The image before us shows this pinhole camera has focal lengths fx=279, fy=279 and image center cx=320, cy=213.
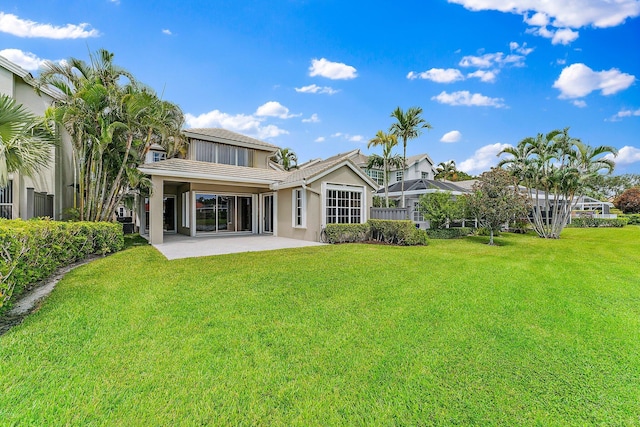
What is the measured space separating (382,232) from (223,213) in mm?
9976

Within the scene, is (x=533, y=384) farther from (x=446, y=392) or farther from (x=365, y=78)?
(x=365, y=78)

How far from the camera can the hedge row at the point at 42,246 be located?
446 cm

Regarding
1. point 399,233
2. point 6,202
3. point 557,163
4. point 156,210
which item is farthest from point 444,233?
point 6,202

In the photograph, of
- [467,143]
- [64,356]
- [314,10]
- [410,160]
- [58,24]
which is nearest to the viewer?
[64,356]

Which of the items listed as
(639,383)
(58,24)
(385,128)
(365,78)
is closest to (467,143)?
(385,128)

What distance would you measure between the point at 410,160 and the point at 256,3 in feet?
79.7

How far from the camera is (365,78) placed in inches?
749

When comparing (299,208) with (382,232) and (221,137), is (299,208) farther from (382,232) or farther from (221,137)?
(221,137)

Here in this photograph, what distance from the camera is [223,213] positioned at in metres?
17.8

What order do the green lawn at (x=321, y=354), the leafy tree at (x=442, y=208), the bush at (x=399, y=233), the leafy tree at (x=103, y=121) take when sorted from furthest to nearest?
the leafy tree at (x=442, y=208), the bush at (x=399, y=233), the leafy tree at (x=103, y=121), the green lawn at (x=321, y=354)

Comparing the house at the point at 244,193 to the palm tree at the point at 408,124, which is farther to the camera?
the palm tree at the point at 408,124

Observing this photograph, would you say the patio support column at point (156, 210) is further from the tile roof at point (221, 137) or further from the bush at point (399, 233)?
the bush at point (399, 233)

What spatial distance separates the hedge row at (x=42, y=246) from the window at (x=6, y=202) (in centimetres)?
400

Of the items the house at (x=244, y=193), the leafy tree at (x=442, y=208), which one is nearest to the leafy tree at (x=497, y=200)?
the leafy tree at (x=442, y=208)
